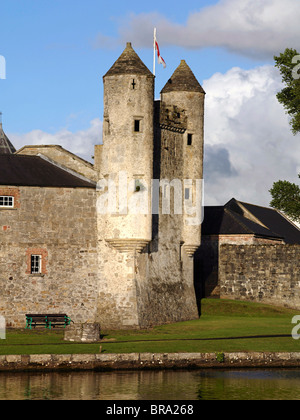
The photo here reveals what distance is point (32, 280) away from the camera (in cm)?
Answer: 4475

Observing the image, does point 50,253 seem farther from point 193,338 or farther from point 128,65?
point 128,65

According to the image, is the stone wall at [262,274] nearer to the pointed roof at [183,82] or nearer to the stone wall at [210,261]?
the stone wall at [210,261]

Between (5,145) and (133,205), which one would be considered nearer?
(133,205)

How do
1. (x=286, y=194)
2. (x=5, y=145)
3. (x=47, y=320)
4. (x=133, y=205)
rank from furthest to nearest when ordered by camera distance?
(x=5, y=145) < (x=286, y=194) < (x=133, y=205) < (x=47, y=320)

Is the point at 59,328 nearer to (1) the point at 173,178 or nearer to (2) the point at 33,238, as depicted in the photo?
(2) the point at 33,238

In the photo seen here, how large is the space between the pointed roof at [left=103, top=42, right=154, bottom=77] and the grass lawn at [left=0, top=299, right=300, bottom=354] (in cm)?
1283

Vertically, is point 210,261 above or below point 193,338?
above

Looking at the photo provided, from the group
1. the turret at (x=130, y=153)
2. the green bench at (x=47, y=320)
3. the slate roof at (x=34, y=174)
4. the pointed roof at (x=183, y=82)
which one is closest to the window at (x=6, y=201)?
the slate roof at (x=34, y=174)

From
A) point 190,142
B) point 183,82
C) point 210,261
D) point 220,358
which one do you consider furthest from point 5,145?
point 220,358

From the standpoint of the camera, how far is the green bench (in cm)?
4372

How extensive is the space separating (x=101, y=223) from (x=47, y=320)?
5.74m

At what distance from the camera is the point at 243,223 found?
60.7m

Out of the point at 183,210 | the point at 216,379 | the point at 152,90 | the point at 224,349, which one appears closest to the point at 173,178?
the point at 183,210

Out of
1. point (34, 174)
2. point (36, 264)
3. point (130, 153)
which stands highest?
point (130, 153)
